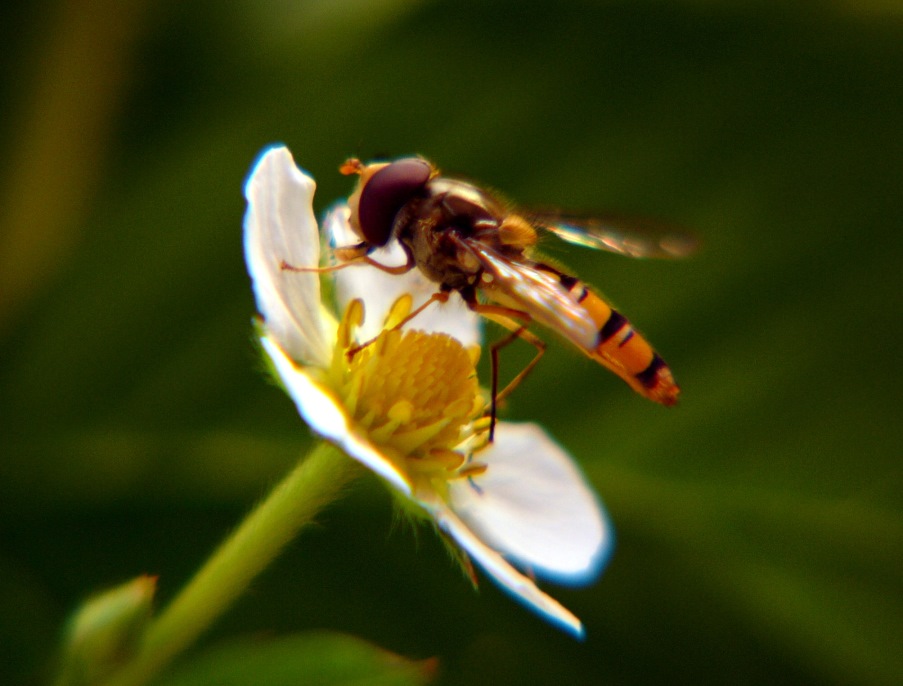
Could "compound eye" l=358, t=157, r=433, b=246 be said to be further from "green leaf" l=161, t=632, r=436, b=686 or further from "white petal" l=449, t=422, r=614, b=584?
"green leaf" l=161, t=632, r=436, b=686

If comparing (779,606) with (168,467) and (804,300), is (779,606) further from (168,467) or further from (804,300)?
(168,467)

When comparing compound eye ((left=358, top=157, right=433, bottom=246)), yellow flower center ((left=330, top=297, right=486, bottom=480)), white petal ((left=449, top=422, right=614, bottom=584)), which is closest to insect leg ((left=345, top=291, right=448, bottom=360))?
yellow flower center ((left=330, top=297, right=486, bottom=480))

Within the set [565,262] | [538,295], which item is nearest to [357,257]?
[538,295]

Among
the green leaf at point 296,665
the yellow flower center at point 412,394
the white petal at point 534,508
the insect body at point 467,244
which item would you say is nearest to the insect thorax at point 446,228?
the insect body at point 467,244

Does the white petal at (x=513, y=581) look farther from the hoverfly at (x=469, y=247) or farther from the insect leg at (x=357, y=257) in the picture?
the insect leg at (x=357, y=257)

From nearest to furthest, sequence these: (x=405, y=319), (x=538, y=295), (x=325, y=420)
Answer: (x=325, y=420) < (x=538, y=295) < (x=405, y=319)

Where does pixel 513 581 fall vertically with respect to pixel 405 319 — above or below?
below

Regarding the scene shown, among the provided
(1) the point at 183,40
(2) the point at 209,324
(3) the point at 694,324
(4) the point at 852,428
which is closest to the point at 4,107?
(1) the point at 183,40

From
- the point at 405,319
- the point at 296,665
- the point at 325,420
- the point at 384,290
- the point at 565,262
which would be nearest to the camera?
the point at 325,420

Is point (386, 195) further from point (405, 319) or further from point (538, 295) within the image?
point (538, 295)
